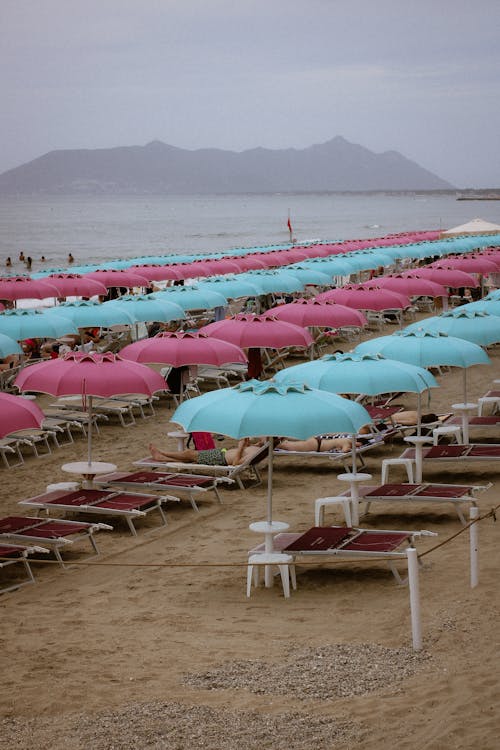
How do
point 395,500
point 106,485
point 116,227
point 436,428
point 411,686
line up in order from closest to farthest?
point 411,686, point 395,500, point 106,485, point 436,428, point 116,227

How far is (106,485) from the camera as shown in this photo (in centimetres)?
1087

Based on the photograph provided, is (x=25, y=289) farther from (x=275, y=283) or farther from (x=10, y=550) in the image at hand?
(x=10, y=550)

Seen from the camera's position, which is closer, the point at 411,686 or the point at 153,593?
the point at 411,686

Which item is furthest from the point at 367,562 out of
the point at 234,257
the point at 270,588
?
the point at 234,257

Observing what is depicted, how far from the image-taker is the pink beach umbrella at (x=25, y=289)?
69.5ft

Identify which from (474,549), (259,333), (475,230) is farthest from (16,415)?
(475,230)

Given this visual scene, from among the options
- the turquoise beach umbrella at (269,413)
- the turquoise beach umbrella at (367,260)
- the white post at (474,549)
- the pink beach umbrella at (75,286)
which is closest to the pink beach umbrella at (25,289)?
the pink beach umbrella at (75,286)

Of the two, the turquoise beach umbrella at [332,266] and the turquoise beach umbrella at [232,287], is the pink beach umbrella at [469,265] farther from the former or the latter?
the turquoise beach umbrella at [232,287]

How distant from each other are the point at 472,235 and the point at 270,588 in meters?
36.9

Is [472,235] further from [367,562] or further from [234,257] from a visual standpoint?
[367,562]

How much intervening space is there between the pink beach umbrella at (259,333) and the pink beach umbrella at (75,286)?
7.22 metres

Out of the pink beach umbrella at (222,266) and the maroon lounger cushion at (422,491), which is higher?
the pink beach umbrella at (222,266)

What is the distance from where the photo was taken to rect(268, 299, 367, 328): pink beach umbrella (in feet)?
57.6

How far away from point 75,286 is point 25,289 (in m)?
1.58
